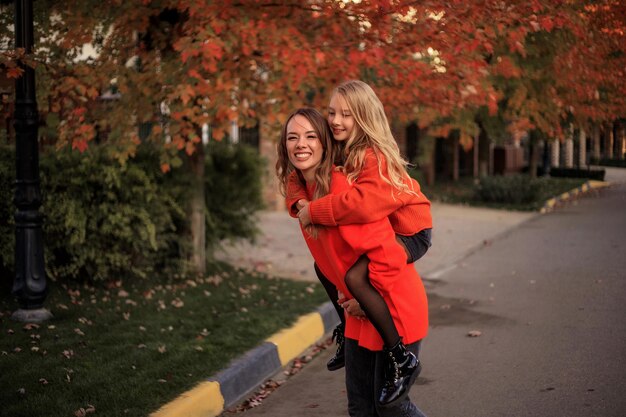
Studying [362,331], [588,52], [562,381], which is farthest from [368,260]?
[588,52]

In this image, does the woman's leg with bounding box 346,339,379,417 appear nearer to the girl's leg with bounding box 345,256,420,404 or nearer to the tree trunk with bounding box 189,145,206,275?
the girl's leg with bounding box 345,256,420,404

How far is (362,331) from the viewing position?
330cm

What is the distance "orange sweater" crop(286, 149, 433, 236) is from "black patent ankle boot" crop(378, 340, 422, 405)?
51 centimetres

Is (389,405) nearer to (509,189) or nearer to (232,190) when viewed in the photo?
(232,190)

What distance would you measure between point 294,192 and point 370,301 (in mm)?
652

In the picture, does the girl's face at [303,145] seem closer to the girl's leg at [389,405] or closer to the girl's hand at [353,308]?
the girl's hand at [353,308]

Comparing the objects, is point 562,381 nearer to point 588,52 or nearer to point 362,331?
point 362,331

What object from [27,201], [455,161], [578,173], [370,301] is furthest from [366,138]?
[578,173]

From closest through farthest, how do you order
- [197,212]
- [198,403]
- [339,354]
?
[339,354], [198,403], [197,212]

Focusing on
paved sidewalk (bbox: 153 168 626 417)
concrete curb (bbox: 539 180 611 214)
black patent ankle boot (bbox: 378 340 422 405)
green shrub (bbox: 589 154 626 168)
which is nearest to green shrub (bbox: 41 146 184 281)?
paved sidewalk (bbox: 153 168 626 417)

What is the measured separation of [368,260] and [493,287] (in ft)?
20.2

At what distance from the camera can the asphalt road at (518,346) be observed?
4906 mm

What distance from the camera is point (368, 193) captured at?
10.2ft

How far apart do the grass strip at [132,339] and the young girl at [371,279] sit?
1.72 meters
